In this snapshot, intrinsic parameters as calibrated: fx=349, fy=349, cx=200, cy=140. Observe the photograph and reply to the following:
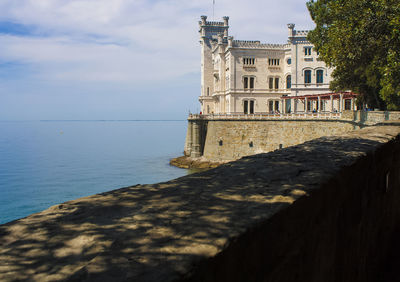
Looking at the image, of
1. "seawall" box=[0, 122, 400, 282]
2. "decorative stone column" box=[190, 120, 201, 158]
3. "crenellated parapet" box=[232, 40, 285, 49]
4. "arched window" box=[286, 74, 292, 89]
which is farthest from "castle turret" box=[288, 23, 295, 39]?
"seawall" box=[0, 122, 400, 282]

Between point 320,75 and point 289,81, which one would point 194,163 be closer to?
point 289,81

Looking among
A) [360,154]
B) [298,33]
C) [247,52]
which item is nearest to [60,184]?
[247,52]

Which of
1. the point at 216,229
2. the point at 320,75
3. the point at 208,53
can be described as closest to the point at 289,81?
the point at 320,75

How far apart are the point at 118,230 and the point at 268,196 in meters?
1.09

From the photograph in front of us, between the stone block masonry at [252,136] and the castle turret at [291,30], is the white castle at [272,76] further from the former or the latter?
the stone block masonry at [252,136]

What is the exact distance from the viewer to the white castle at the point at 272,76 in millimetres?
45500

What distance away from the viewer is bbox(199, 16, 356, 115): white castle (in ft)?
149

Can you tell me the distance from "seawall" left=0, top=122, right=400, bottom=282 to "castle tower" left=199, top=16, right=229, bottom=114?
5289cm

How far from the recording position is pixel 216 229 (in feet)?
6.36

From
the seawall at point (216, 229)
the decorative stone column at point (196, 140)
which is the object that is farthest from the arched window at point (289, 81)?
the seawall at point (216, 229)

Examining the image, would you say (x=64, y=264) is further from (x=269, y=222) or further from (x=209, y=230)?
(x=269, y=222)

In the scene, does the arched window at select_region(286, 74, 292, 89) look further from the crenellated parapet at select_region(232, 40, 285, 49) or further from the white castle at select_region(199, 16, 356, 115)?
the crenellated parapet at select_region(232, 40, 285, 49)

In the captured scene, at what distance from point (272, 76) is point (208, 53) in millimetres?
12852

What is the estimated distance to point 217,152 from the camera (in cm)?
4200
